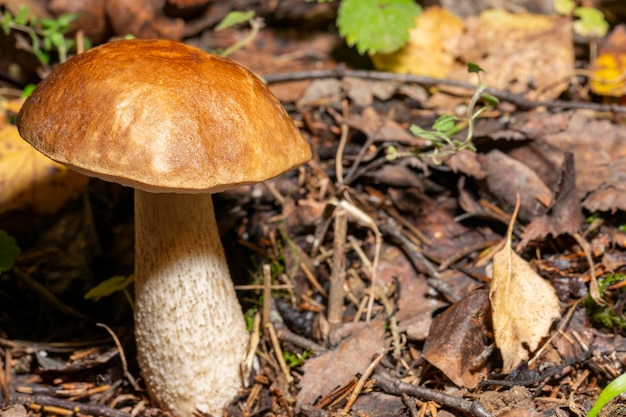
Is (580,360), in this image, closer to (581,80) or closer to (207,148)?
(207,148)

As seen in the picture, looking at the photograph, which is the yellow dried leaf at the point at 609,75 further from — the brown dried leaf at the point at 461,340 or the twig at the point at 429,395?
the twig at the point at 429,395

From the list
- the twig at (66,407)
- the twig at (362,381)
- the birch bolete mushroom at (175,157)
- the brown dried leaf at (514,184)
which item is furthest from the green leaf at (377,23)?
the twig at (66,407)

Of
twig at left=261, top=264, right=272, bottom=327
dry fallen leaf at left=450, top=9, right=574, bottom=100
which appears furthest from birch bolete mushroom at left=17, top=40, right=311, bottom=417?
dry fallen leaf at left=450, top=9, right=574, bottom=100

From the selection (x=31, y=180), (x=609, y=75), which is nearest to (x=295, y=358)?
(x=31, y=180)

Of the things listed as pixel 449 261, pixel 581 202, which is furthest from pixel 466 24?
pixel 449 261

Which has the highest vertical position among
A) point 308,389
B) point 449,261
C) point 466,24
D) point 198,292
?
point 466,24
